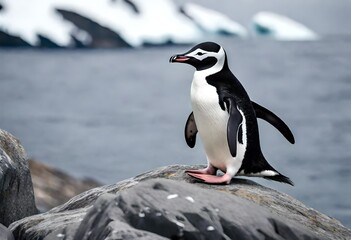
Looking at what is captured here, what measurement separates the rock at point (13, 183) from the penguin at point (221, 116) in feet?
3.14

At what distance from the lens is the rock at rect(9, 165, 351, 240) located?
295 centimetres

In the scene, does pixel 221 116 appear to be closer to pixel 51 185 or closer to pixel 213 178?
pixel 213 178

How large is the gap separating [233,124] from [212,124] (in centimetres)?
14

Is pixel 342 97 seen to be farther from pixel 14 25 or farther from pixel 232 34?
pixel 14 25

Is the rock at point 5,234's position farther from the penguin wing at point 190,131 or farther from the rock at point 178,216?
the penguin wing at point 190,131

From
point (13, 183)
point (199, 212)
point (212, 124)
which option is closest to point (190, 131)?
point (212, 124)

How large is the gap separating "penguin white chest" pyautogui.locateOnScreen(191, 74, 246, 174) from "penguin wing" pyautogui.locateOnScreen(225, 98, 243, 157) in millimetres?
53

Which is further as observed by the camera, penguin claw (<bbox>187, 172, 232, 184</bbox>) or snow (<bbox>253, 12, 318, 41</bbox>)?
snow (<bbox>253, 12, 318, 41</bbox>)

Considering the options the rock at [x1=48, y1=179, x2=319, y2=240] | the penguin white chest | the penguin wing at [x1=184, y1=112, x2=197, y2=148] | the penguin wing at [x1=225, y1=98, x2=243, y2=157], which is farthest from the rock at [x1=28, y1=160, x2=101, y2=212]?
the rock at [x1=48, y1=179, x2=319, y2=240]

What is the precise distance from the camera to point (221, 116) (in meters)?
3.65

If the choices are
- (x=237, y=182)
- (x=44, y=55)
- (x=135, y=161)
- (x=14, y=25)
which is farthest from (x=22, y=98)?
(x=237, y=182)

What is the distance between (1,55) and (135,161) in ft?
51.7

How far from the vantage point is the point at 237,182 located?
3830 millimetres

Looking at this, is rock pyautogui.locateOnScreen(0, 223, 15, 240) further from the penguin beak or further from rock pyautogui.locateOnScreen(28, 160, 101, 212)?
rock pyautogui.locateOnScreen(28, 160, 101, 212)
